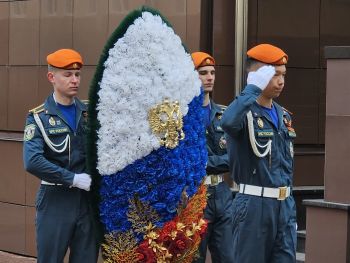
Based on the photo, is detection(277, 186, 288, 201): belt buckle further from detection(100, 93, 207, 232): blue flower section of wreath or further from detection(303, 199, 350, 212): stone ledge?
detection(303, 199, 350, 212): stone ledge

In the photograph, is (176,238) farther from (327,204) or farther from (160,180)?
(327,204)

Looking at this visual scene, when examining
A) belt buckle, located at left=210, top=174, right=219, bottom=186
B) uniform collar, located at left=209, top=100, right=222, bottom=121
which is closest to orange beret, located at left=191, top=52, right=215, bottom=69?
uniform collar, located at left=209, top=100, right=222, bottom=121

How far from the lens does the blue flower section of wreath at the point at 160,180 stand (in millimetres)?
6020

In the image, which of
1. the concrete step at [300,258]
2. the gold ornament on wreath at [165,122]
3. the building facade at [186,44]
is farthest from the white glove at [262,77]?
the building facade at [186,44]

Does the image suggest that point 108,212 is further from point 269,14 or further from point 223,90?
point 269,14

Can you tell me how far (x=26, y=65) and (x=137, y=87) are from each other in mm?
5833

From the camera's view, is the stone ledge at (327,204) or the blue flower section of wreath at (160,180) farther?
the stone ledge at (327,204)

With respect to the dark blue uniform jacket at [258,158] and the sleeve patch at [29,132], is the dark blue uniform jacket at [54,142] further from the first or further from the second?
the dark blue uniform jacket at [258,158]

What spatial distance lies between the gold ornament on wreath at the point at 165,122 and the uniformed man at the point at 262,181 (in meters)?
0.46

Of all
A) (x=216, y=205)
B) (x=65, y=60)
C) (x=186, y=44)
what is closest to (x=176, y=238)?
(x=65, y=60)

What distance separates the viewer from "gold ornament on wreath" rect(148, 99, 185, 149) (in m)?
6.00

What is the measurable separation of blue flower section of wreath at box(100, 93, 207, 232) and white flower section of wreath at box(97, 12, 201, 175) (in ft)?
0.22

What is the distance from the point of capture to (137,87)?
237 inches

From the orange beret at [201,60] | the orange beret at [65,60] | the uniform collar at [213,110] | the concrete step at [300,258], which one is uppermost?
the orange beret at [201,60]
